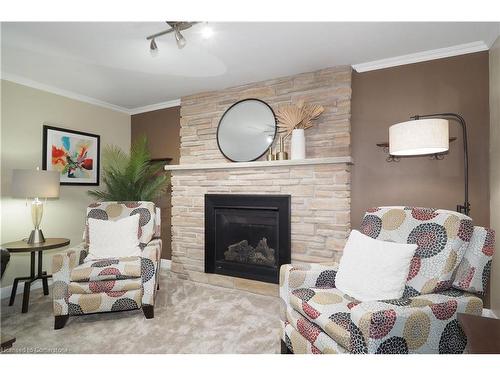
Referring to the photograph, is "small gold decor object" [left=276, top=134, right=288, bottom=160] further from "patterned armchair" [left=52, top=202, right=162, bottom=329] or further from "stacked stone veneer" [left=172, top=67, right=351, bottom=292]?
"patterned armchair" [left=52, top=202, right=162, bottom=329]

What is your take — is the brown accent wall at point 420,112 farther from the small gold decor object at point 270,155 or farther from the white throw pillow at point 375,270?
the white throw pillow at point 375,270

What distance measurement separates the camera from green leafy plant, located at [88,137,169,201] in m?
3.52

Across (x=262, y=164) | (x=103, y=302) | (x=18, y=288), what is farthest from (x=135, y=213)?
(x=18, y=288)

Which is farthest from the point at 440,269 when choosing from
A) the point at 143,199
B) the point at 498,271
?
the point at 143,199

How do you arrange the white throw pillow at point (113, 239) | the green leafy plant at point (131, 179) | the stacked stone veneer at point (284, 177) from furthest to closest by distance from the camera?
the green leafy plant at point (131, 179)
the stacked stone veneer at point (284, 177)
the white throw pillow at point (113, 239)

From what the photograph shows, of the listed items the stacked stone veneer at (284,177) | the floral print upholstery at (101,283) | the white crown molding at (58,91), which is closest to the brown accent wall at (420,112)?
the stacked stone veneer at (284,177)

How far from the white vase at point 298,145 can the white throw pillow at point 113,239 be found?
5.68ft

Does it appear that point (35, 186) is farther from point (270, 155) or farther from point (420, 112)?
point (420, 112)

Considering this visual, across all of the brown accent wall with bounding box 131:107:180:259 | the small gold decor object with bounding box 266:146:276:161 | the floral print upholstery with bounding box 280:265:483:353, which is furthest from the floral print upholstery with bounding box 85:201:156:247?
the floral print upholstery with bounding box 280:265:483:353

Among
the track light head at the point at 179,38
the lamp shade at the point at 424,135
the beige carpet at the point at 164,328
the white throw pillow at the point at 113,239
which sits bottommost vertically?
the beige carpet at the point at 164,328

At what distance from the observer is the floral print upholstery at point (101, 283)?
223cm

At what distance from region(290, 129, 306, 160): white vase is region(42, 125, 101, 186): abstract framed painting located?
2715mm

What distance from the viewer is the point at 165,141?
3.99 metres
